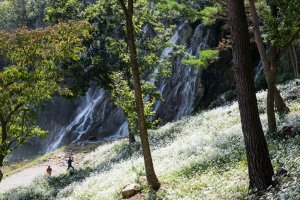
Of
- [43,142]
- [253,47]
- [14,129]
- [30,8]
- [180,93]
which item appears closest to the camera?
[14,129]

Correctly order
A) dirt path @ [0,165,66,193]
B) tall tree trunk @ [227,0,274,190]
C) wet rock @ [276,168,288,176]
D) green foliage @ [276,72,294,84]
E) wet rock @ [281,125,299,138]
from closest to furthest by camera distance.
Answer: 1. tall tree trunk @ [227,0,274,190]
2. wet rock @ [276,168,288,176]
3. wet rock @ [281,125,299,138]
4. green foliage @ [276,72,294,84]
5. dirt path @ [0,165,66,193]

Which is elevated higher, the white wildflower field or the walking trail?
the white wildflower field

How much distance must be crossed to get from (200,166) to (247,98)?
6.87 metres

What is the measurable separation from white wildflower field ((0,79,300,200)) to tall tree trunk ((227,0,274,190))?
0.58 m

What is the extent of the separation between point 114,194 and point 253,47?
2627 centimetres

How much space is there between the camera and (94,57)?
110 ft

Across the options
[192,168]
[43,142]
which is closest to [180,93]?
[192,168]

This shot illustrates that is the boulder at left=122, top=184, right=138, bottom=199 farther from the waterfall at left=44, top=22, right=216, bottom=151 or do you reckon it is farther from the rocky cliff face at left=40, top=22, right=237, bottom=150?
the rocky cliff face at left=40, top=22, right=237, bottom=150

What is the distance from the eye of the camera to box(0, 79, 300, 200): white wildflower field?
489 inches

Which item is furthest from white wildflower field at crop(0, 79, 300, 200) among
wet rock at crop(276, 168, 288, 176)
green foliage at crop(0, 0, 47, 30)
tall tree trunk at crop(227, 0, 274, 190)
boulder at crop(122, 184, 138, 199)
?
green foliage at crop(0, 0, 47, 30)

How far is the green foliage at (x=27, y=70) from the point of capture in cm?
2259

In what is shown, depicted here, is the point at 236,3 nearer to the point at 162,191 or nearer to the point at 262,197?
the point at 262,197

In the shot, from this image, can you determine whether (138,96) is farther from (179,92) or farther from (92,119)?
(92,119)

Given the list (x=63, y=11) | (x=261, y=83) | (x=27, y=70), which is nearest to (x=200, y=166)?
(x=27, y=70)
